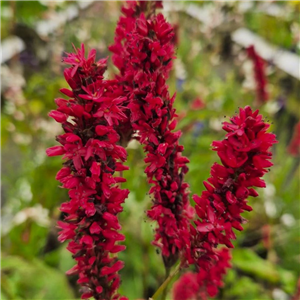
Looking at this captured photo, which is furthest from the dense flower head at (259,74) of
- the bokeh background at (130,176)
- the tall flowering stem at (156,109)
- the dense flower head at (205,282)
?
the tall flowering stem at (156,109)

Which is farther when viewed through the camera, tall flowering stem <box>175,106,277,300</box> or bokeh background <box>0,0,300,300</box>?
A: bokeh background <box>0,0,300,300</box>

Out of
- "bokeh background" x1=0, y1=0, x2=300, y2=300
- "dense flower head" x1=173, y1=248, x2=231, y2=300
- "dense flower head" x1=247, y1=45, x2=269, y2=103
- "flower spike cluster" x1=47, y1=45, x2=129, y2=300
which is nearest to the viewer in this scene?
"flower spike cluster" x1=47, y1=45, x2=129, y2=300

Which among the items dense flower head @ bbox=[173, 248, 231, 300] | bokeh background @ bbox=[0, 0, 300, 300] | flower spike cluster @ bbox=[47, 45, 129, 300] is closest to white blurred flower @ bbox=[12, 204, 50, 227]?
bokeh background @ bbox=[0, 0, 300, 300]

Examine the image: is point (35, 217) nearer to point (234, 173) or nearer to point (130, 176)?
point (130, 176)

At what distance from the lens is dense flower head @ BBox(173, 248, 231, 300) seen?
0.65m

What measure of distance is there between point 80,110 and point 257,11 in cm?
229

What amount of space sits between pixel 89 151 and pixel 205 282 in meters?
0.39

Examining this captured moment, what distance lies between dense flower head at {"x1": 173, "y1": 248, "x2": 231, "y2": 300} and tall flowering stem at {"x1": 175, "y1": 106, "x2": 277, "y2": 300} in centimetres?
11

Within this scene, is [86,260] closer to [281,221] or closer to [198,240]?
[198,240]

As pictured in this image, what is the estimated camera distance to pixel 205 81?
220 cm

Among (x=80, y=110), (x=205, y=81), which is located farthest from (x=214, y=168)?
(x=205, y=81)

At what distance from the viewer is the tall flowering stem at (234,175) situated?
0.42 metres

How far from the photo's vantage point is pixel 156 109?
0.45 metres

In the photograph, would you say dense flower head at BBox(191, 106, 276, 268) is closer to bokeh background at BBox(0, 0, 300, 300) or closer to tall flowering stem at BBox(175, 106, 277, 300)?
tall flowering stem at BBox(175, 106, 277, 300)
